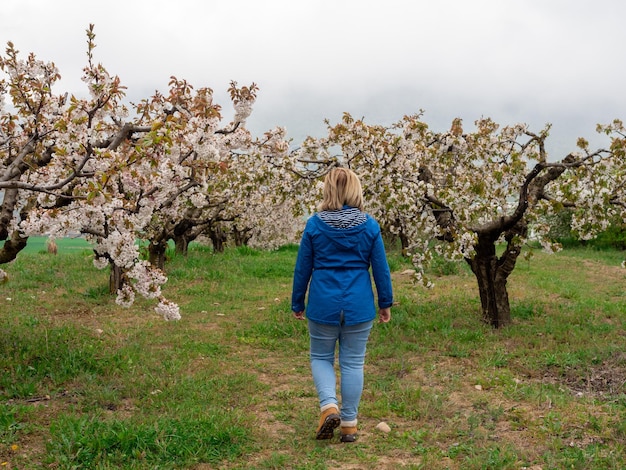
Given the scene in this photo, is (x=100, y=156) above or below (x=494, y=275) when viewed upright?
above

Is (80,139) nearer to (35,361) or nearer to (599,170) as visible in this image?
(35,361)

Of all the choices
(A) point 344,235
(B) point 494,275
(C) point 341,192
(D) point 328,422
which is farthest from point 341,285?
(B) point 494,275

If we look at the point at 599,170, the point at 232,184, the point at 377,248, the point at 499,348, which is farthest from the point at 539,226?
the point at 232,184

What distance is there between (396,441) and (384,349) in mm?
3180

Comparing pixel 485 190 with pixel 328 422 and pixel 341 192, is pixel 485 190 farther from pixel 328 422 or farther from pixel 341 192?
pixel 328 422

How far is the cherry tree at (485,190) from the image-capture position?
8883 mm

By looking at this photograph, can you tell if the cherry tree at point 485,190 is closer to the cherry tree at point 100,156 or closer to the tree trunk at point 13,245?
the cherry tree at point 100,156

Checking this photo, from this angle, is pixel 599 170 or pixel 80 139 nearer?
pixel 80 139

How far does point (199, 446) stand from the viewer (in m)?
5.04

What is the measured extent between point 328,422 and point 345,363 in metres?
0.53

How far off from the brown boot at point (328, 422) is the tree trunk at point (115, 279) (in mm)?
7380

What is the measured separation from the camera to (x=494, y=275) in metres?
9.95

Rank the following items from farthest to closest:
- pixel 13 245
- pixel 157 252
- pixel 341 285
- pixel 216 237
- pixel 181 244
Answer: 1. pixel 216 237
2. pixel 181 244
3. pixel 157 252
4. pixel 13 245
5. pixel 341 285

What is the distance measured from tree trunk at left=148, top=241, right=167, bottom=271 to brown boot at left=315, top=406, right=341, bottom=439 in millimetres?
10433
